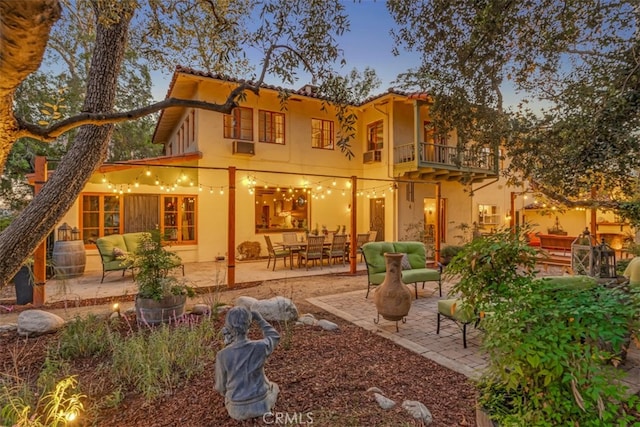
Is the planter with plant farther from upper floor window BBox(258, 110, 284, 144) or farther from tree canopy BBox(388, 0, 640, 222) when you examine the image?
upper floor window BBox(258, 110, 284, 144)

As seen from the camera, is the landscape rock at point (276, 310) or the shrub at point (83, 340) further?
the landscape rock at point (276, 310)

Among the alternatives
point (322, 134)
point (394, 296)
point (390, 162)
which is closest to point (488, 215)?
point (390, 162)

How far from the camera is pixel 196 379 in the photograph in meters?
2.96

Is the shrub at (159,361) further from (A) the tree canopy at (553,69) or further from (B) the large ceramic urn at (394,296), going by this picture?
(A) the tree canopy at (553,69)

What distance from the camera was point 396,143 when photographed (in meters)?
11.8

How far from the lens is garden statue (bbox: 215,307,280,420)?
2.31 meters

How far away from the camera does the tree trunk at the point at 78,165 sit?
245 cm

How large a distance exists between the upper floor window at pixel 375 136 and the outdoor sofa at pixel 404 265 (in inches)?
261

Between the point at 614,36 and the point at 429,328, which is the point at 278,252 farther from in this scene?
the point at 614,36

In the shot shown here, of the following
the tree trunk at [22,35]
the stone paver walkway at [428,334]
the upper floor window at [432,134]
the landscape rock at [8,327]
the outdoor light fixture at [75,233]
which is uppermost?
the upper floor window at [432,134]

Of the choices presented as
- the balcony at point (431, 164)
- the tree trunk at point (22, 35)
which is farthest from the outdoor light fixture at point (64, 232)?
the balcony at point (431, 164)

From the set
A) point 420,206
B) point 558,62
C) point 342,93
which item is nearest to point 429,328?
point 342,93

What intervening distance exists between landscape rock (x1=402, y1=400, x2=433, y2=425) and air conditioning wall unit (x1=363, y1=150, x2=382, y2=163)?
34.0ft

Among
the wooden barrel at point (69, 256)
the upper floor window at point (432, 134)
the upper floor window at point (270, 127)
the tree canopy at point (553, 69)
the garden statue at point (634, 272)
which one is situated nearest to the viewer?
the tree canopy at point (553, 69)
